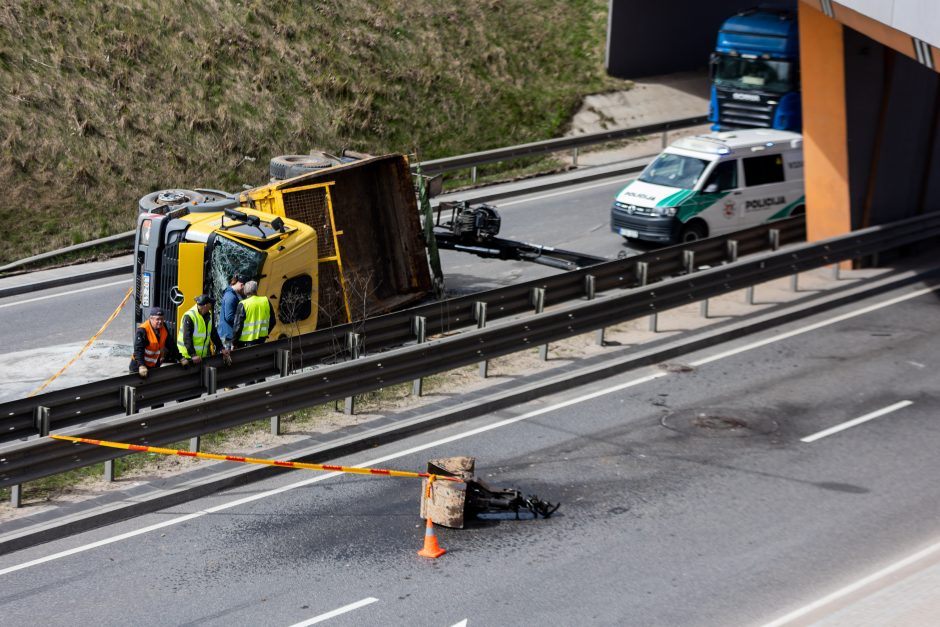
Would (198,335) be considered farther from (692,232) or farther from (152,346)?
(692,232)

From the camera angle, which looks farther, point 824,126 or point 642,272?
point 824,126

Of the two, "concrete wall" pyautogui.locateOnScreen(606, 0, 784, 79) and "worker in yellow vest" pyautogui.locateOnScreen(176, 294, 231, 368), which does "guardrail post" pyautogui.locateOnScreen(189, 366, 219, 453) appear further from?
"concrete wall" pyautogui.locateOnScreen(606, 0, 784, 79)

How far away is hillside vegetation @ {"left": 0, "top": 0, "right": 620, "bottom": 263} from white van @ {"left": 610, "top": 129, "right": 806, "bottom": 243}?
25.3ft

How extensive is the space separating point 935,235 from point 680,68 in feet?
49.9

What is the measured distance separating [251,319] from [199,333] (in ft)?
2.53

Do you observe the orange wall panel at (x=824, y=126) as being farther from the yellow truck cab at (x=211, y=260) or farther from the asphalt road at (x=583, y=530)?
the yellow truck cab at (x=211, y=260)

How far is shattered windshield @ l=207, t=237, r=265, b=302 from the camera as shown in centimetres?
1455

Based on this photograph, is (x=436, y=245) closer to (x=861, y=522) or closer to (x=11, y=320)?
(x=11, y=320)

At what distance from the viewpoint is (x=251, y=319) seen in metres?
13.9

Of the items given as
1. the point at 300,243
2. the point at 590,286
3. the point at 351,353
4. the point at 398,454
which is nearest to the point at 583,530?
the point at 398,454

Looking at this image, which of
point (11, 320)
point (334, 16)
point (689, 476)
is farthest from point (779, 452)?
point (334, 16)

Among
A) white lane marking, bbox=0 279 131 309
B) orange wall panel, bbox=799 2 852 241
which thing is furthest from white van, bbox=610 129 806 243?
white lane marking, bbox=0 279 131 309

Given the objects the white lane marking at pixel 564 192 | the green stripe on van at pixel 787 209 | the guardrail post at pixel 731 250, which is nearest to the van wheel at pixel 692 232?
the green stripe on van at pixel 787 209

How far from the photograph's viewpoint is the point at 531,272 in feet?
67.5
